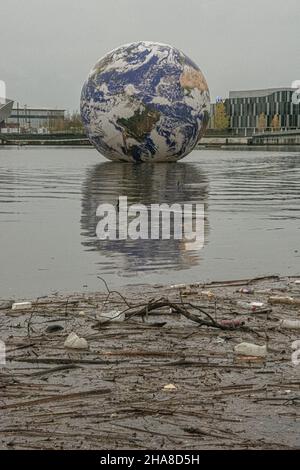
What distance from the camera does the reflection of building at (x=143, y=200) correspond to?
7.45 meters

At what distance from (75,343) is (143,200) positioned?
908cm

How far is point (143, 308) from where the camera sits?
5254 millimetres

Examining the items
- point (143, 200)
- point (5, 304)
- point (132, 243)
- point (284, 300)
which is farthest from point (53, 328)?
point (143, 200)

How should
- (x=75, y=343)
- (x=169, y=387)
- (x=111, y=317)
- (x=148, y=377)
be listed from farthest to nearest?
(x=111, y=317), (x=75, y=343), (x=148, y=377), (x=169, y=387)

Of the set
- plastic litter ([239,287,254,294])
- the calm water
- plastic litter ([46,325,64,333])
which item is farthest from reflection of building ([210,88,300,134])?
plastic litter ([46,325,64,333])

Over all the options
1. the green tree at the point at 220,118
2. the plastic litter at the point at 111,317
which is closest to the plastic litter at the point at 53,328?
the plastic litter at the point at 111,317

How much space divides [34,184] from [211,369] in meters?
14.2

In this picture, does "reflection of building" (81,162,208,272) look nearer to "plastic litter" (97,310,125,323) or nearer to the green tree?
"plastic litter" (97,310,125,323)

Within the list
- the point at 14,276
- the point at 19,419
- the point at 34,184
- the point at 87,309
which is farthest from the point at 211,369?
the point at 34,184

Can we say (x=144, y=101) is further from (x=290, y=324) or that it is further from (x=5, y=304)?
(x=290, y=324)

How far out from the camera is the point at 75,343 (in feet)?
14.5

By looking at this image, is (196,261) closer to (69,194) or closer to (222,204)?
(222,204)

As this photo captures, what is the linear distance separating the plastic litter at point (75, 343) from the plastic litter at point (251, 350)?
87cm

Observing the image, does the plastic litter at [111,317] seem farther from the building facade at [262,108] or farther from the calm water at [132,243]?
the building facade at [262,108]
